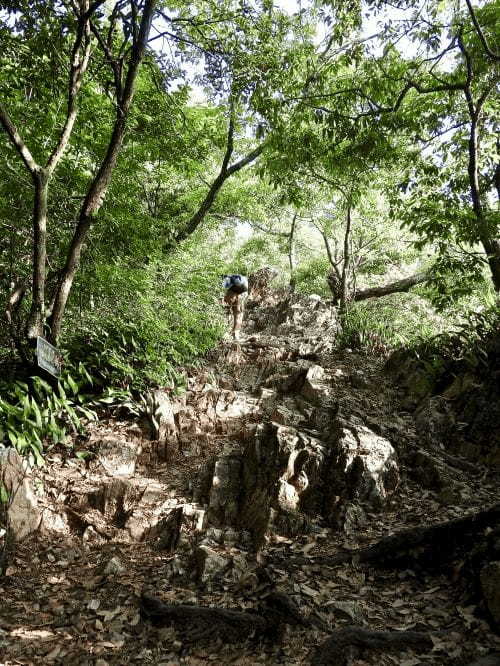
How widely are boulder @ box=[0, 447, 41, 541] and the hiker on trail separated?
6.28 m

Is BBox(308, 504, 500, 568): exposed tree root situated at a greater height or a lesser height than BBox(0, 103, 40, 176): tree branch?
lesser

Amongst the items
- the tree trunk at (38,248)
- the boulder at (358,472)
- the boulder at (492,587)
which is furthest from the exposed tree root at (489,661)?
the tree trunk at (38,248)

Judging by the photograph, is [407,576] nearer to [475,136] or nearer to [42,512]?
[42,512]

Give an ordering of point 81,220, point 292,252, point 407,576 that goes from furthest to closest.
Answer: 1. point 292,252
2. point 81,220
3. point 407,576

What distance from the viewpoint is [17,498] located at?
4.89m

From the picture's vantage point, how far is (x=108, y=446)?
20.5 feet

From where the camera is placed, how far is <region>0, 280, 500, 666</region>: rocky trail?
3430 millimetres

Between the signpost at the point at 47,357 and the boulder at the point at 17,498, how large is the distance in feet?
4.50

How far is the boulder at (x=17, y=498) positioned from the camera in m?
4.77

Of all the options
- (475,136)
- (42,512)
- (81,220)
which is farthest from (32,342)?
(475,136)

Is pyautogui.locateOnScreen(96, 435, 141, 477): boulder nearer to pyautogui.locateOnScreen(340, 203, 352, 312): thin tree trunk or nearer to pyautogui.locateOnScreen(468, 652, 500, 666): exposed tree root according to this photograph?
pyautogui.locateOnScreen(468, 652, 500, 666): exposed tree root

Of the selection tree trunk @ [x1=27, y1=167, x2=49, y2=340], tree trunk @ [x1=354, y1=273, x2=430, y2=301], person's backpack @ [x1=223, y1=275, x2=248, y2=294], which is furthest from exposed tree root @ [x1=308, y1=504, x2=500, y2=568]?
tree trunk @ [x1=354, y1=273, x2=430, y2=301]

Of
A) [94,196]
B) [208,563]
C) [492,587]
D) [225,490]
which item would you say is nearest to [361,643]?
[492,587]

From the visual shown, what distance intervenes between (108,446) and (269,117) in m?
5.98
